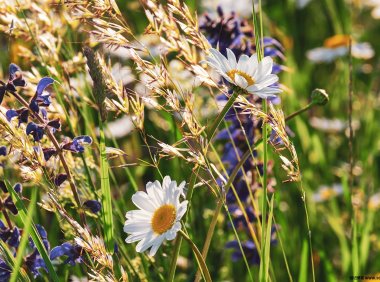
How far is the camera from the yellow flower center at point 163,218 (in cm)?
107

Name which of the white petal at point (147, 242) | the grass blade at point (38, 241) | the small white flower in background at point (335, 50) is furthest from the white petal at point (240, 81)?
the small white flower in background at point (335, 50)

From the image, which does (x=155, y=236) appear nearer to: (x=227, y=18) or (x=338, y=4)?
(x=227, y=18)

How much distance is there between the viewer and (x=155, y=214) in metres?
1.12

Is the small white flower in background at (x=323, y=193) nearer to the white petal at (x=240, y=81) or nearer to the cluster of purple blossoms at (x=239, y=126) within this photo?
the cluster of purple blossoms at (x=239, y=126)

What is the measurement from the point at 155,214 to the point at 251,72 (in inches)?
12.2

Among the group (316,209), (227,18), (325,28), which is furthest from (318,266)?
(325,28)

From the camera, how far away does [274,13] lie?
12.4ft

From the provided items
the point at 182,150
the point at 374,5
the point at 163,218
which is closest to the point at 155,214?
the point at 163,218

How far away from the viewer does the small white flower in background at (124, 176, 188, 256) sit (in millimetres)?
1063

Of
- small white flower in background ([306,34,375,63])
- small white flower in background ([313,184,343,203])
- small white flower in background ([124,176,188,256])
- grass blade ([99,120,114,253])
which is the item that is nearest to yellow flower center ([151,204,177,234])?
small white flower in background ([124,176,188,256])

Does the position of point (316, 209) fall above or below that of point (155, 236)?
below

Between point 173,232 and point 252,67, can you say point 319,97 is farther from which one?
point 173,232

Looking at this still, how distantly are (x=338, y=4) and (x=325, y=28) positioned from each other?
678mm

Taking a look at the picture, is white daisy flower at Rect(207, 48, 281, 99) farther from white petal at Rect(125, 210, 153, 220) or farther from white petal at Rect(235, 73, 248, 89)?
white petal at Rect(125, 210, 153, 220)
